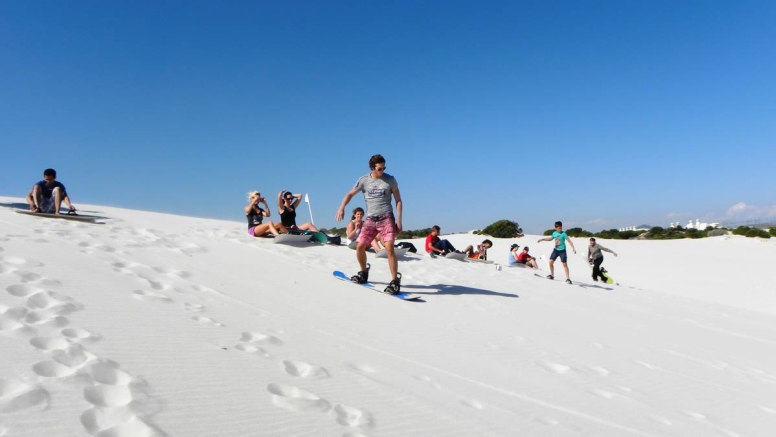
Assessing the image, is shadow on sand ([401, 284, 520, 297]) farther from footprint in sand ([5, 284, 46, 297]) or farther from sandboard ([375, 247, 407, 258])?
footprint in sand ([5, 284, 46, 297])

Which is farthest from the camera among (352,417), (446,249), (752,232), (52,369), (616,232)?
(616,232)

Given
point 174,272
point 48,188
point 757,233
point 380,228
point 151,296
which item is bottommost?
point 151,296

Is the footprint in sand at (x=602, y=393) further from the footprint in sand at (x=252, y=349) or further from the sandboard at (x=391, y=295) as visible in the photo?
the sandboard at (x=391, y=295)

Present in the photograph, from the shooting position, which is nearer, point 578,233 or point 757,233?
point 757,233

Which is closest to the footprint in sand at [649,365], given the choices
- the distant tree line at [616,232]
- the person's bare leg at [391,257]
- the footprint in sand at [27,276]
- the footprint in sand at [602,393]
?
the footprint in sand at [602,393]

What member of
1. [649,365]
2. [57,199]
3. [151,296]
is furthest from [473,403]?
[57,199]

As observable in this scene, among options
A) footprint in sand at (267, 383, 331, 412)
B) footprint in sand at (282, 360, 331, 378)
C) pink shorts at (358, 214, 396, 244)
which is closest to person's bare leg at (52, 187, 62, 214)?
pink shorts at (358, 214, 396, 244)

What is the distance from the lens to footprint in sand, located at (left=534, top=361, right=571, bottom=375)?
4.23 meters

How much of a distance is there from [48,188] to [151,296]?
7.45 meters

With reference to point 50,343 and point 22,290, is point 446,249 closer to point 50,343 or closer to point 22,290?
point 22,290

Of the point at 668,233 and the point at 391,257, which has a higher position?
the point at 668,233

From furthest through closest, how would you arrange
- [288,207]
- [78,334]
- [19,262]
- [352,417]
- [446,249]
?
[446,249]
[288,207]
[19,262]
[78,334]
[352,417]

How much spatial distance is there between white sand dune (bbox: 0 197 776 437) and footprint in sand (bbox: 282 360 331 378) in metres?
0.02

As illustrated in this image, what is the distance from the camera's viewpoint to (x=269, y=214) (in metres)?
10.9
